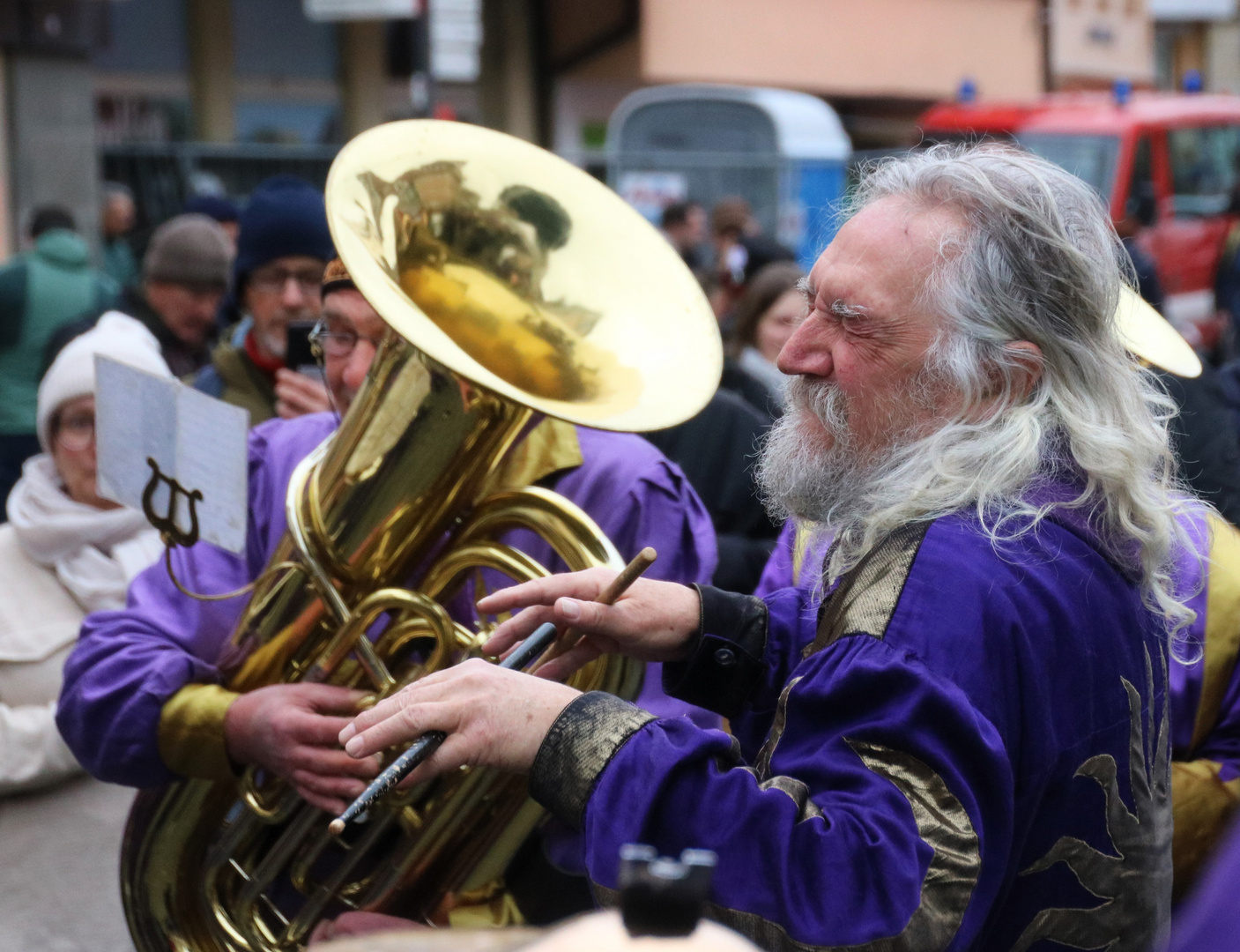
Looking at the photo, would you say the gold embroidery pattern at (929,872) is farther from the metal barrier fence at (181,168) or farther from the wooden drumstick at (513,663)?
the metal barrier fence at (181,168)

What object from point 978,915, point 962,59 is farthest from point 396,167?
point 962,59

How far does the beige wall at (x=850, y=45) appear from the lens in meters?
14.2

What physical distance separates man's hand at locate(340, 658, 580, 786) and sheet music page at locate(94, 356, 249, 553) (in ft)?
2.11

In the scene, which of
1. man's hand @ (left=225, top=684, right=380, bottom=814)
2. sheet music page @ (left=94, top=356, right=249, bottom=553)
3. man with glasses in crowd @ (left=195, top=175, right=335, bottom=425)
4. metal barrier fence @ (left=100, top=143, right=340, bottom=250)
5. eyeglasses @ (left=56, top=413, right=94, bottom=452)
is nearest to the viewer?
man's hand @ (left=225, top=684, right=380, bottom=814)

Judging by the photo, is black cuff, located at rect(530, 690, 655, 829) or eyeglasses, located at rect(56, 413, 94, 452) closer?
black cuff, located at rect(530, 690, 655, 829)

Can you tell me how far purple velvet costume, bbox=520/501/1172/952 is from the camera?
1.25m

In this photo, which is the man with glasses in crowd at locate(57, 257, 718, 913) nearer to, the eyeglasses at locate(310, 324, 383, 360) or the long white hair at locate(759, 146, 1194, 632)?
the eyeglasses at locate(310, 324, 383, 360)

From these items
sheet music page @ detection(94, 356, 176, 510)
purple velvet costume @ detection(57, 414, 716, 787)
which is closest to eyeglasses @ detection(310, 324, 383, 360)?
purple velvet costume @ detection(57, 414, 716, 787)

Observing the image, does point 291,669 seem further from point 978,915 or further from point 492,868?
point 978,915

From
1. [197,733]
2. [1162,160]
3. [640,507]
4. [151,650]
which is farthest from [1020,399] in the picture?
[1162,160]

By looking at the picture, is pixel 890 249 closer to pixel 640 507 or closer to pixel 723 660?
pixel 723 660

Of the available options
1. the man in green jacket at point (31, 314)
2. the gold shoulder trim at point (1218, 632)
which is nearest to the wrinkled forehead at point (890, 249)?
the gold shoulder trim at point (1218, 632)

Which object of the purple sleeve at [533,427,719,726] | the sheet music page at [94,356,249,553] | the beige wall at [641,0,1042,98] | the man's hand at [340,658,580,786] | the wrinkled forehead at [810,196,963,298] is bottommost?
the man's hand at [340,658,580,786]

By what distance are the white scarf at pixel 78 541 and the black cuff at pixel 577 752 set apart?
6.43ft
